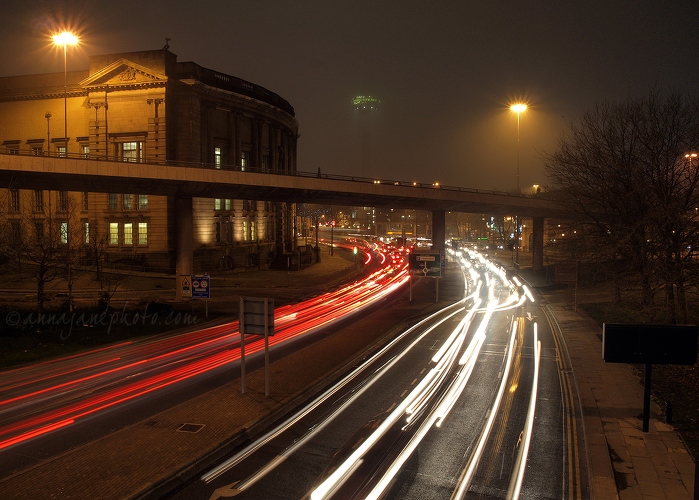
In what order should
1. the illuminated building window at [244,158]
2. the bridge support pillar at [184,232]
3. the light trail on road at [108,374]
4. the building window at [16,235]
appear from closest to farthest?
the light trail on road at [108,374]
the building window at [16,235]
the bridge support pillar at [184,232]
the illuminated building window at [244,158]

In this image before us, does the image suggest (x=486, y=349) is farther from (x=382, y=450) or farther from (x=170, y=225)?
(x=170, y=225)

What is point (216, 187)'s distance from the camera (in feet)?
125

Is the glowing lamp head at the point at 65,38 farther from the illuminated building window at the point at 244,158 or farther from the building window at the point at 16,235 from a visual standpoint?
the illuminated building window at the point at 244,158

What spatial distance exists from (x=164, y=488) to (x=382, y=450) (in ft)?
13.9

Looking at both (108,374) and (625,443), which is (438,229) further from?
(625,443)

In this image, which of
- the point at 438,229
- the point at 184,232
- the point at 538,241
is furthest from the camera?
the point at 538,241

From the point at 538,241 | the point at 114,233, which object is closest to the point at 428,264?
the point at 538,241

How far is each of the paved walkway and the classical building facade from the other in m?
37.1

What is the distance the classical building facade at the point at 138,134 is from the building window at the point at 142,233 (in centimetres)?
10

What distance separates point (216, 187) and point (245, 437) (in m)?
28.8

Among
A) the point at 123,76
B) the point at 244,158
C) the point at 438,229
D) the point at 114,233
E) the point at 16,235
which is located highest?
the point at 123,76

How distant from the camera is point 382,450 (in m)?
10.8

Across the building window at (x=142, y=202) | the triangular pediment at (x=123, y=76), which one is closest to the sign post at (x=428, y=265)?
the building window at (x=142, y=202)

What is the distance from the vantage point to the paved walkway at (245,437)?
30.2ft
